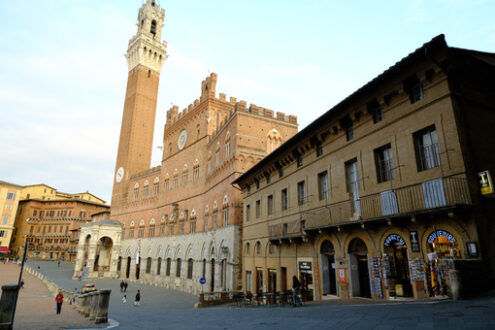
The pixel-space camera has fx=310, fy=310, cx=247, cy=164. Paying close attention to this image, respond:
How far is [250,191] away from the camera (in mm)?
26172

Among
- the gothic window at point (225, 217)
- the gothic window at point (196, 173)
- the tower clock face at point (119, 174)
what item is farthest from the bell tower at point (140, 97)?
the gothic window at point (225, 217)

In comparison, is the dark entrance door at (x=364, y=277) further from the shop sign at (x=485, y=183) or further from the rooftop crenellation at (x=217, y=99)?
the rooftop crenellation at (x=217, y=99)

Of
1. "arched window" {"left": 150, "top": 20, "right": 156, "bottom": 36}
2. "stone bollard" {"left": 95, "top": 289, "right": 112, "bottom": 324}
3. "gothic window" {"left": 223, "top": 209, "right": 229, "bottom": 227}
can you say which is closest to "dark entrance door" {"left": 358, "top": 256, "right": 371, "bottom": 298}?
"stone bollard" {"left": 95, "top": 289, "right": 112, "bottom": 324}

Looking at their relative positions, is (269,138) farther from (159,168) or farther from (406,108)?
(159,168)

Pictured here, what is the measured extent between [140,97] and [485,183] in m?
63.1

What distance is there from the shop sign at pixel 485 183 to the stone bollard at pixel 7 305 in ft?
46.1

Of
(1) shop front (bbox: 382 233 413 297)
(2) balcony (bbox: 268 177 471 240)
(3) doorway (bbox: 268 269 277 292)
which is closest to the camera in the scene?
(2) balcony (bbox: 268 177 471 240)

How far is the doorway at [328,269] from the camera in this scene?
15405mm

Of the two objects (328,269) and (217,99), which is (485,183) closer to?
(328,269)

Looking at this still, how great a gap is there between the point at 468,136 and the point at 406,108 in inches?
91.8

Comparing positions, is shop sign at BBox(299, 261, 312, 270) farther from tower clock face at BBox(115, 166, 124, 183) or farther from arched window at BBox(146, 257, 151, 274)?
tower clock face at BBox(115, 166, 124, 183)

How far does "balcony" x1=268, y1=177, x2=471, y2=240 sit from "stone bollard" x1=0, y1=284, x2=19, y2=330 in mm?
11709

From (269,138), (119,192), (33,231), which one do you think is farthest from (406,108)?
(33,231)

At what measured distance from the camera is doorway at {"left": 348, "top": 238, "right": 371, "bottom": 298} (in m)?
13.4
